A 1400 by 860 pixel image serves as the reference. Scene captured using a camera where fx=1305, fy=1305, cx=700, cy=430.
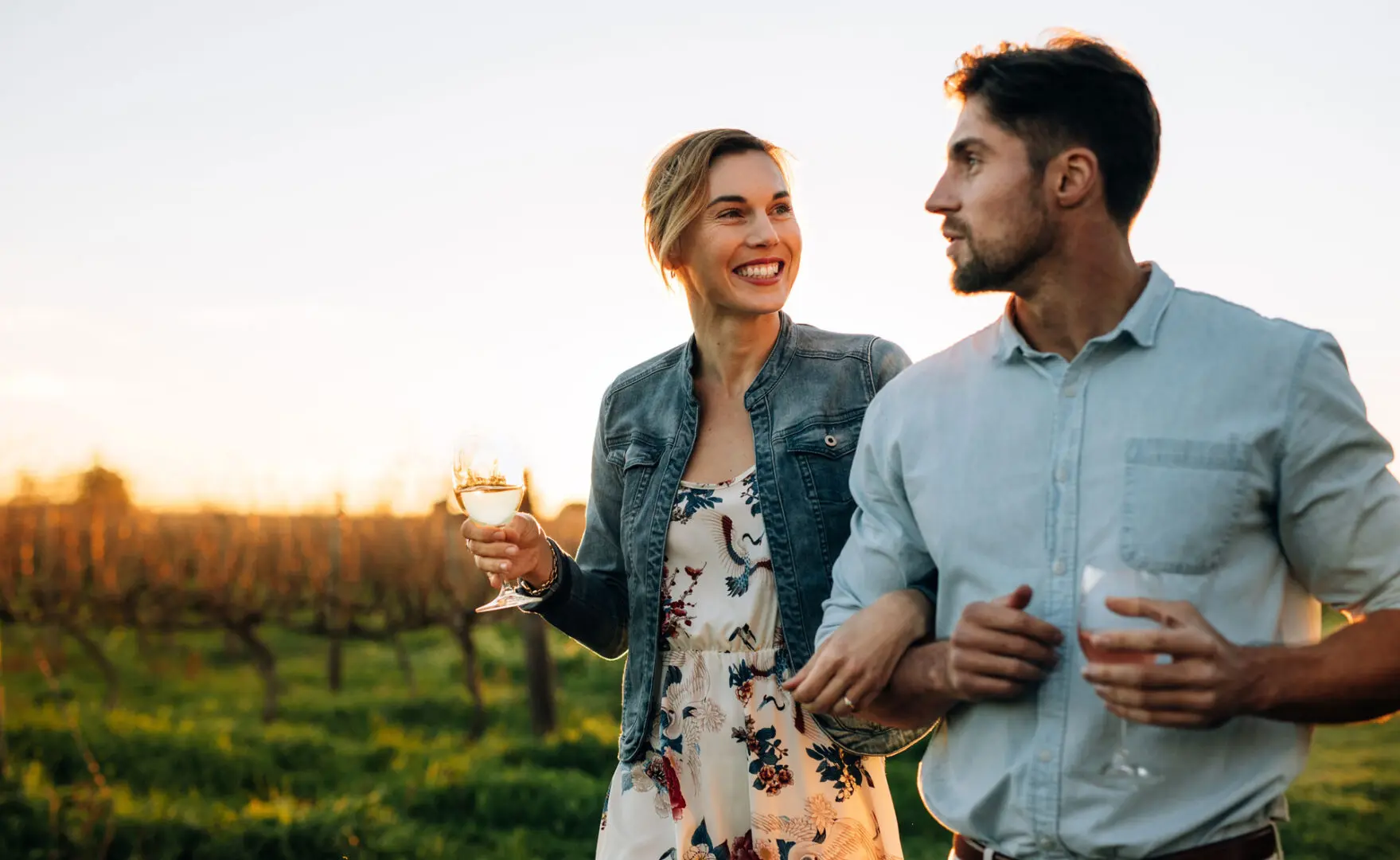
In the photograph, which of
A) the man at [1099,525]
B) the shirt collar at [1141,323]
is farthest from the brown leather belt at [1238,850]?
the shirt collar at [1141,323]

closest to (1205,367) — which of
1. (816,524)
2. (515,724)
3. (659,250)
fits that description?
(816,524)

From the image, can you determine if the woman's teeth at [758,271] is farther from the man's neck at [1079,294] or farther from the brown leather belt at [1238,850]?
the brown leather belt at [1238,850]

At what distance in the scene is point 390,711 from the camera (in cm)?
1326

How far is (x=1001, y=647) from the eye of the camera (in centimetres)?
173

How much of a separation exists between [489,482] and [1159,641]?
1.52 meters

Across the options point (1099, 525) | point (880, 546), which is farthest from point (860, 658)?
point (1099, 525)

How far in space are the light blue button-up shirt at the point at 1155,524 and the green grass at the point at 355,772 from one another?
5174mm

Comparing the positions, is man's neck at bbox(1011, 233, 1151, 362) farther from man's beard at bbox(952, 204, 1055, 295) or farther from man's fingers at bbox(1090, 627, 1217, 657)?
man's fingers at bbox(1090, 627, 1217, 657)

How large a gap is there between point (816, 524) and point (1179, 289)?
93 cm

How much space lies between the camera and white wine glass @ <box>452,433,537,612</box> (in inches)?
104

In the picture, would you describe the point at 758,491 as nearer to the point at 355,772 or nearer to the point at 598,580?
the point at 598,580

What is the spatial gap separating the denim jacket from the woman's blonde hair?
0.27 metres

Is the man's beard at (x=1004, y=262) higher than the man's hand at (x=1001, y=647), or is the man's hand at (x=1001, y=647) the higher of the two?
the man's beard at (x=1004, y=262)

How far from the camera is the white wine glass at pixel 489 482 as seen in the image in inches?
104
